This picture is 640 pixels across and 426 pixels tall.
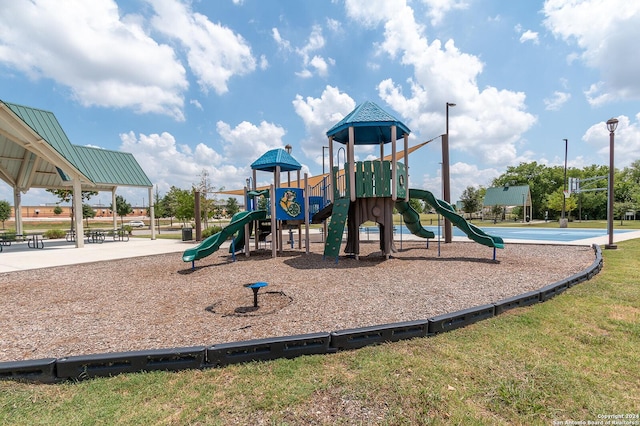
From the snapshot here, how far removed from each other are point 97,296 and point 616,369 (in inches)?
328

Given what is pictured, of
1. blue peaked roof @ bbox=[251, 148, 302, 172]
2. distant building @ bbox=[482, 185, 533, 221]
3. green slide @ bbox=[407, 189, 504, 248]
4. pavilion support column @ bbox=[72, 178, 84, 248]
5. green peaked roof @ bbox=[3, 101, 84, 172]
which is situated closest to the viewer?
green slide @ bbox=[407, 189, 504, 248]

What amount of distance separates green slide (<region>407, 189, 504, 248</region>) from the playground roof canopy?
4178 centimetres

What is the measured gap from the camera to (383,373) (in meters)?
3.00

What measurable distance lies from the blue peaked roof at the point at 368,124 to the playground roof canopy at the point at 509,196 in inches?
1704

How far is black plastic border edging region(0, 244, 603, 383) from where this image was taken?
3084mm

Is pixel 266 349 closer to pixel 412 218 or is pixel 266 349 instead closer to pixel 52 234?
pixel 412 218

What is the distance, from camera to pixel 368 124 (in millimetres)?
9508

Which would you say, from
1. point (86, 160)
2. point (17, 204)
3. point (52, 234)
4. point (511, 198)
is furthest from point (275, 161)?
point (511, 198)

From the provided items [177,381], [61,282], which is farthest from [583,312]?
[61,282]

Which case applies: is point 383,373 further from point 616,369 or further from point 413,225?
point 413,225

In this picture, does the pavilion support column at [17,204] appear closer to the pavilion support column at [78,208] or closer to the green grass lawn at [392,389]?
the pavilion support column at [78,208]

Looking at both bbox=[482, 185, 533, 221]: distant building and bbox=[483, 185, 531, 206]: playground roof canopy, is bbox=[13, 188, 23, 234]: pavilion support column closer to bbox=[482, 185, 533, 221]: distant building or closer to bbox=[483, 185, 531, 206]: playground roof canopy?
bbox=[482, 185, 533, 221]: distant building

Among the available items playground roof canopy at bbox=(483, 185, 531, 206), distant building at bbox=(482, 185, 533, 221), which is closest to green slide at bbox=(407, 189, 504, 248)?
distant building at bbox=(482, 185, 533, 221)

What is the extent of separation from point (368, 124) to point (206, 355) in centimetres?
805
